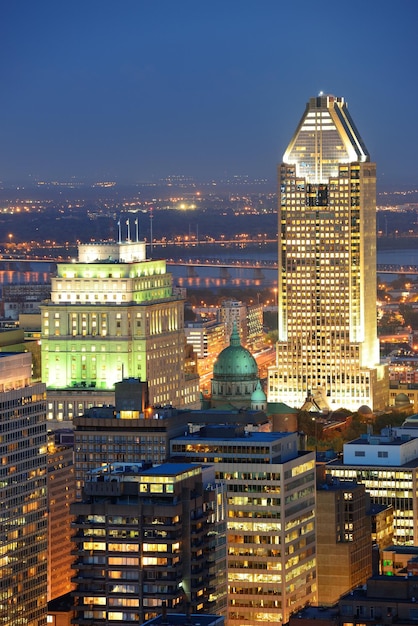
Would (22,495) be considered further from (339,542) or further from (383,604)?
(383,604)

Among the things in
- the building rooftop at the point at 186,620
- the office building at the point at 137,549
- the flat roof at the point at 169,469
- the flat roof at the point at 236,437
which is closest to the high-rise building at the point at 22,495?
the flat roof at the point at 236,437

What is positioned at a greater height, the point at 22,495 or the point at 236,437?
the point at 236,437

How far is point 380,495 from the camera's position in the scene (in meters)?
167

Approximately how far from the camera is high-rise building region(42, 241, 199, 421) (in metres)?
193

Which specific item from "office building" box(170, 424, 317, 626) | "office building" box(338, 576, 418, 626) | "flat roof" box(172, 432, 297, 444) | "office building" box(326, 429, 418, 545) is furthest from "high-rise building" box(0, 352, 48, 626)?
"office building" box(326, 429, 418, 545)

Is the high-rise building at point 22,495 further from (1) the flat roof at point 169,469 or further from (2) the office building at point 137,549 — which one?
(2) the office building at point 137,549

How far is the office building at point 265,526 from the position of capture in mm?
137000

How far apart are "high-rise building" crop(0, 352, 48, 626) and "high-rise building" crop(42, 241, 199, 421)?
4769 cm

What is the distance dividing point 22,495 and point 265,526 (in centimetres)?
1176

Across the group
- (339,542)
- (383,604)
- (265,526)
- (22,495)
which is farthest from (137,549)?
(339,542)

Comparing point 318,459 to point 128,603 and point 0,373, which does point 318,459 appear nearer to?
point 0,373

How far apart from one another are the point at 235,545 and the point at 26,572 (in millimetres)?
9992

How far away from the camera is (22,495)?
140125 mm

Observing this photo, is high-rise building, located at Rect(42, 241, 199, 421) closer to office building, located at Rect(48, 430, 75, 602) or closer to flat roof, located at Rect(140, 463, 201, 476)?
office building, located at Rect(48, 430, 75, 602)
